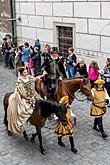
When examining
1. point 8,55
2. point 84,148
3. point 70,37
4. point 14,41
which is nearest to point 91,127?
point 84,148

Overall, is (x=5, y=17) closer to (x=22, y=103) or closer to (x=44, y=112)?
(x=22, y=103)

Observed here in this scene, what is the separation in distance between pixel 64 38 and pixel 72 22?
1.15 m

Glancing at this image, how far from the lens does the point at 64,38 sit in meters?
14.5

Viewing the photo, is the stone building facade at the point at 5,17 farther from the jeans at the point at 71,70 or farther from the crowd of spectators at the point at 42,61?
the jeans at the point at 71,70

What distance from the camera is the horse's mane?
23.4 ft

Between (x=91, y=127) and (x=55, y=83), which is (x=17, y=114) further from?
(x=91, y=127)

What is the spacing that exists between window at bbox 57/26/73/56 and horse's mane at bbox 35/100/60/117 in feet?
22.2

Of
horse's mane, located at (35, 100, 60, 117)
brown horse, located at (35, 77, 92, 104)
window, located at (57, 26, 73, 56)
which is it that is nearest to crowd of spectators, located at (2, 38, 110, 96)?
window, located at (57, 26, 73, 56)

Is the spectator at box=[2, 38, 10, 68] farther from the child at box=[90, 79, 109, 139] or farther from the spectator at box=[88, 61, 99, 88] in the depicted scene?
the child at box=[90, 79, 109, 139]

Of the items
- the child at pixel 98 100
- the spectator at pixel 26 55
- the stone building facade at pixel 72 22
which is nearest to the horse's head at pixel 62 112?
the child at pixel 98 100

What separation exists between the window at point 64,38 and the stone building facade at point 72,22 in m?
0.04

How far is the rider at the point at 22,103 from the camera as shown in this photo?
7852 mm

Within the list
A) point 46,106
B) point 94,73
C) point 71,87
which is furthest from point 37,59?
point 46,106

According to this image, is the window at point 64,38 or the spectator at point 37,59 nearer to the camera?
the window at point 64,38
